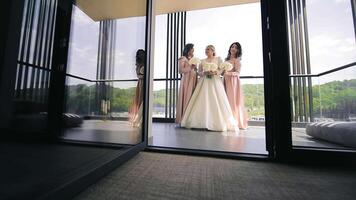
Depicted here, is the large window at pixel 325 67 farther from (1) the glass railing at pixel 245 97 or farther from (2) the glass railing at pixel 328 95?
(1) the glass railing at pixel 245 97

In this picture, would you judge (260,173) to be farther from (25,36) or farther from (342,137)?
(25,36)

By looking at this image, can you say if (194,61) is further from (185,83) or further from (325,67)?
(325,67)

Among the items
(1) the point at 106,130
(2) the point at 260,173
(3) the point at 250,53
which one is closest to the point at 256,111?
(3) the point at 250,53

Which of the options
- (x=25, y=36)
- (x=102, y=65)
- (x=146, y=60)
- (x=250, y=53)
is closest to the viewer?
(x=25, y=36)

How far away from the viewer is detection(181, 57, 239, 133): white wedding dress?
2928mm

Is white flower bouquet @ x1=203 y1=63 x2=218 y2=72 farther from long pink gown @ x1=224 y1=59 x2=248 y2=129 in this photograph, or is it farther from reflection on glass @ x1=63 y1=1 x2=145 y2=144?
reflection on glass @ x1=63 y1=1 x2=145 y2=144

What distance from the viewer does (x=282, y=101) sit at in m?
1.20

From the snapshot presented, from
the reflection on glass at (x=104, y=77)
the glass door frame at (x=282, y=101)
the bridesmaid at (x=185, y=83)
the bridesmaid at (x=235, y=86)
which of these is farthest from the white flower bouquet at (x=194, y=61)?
the glass door frame at (x=282, y=101)

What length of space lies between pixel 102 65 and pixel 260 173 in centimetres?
123

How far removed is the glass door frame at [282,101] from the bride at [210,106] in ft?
5.41

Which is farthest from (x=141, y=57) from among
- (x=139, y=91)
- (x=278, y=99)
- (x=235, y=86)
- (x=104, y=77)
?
(x=235, y=86)

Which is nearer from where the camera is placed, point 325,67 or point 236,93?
point 325,67

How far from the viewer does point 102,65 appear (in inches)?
41.6

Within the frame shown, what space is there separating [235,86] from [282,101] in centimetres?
236
